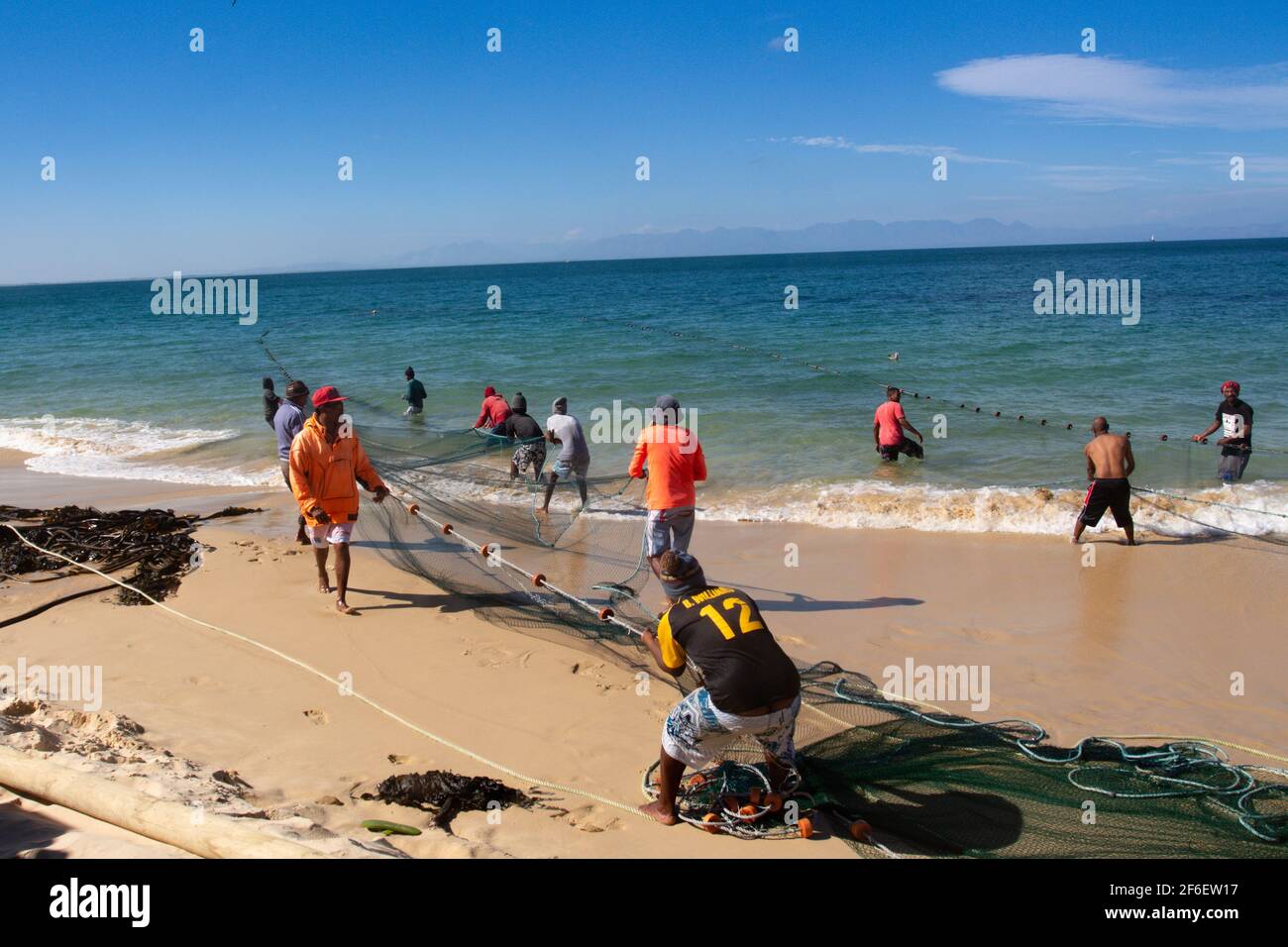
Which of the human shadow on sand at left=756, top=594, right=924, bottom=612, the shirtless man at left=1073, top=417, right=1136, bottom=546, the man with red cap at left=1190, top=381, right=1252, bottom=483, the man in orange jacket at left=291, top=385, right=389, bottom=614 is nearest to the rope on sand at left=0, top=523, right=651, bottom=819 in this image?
the man in orange jacket at left=291, top=385, right=389, bottom=614

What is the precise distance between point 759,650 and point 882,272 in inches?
3143

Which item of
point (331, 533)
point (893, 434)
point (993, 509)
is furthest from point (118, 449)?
point (993, 509)

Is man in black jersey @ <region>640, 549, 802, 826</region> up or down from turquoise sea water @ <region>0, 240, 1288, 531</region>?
down

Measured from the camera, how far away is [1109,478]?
920 cm

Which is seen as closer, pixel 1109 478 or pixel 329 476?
pixel 329 476

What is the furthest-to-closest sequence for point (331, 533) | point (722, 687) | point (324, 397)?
point (331, 533) → point (324, 397) → point (722, 687)

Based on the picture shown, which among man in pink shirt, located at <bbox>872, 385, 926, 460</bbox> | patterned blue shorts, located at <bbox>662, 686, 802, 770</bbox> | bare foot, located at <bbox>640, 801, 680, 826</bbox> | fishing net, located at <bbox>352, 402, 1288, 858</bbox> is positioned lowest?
bare foot, located at <bbox>640, 801, 680, 826</bbox>

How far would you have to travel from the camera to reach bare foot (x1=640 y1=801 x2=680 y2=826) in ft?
13.6

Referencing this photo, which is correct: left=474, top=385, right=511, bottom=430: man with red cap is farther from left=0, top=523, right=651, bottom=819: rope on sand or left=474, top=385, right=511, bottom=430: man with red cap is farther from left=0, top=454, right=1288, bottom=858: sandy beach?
left=0, top=523, right=651, bottom=819: rope on sand

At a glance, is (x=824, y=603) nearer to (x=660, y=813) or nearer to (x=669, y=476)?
(x=669, y=476)

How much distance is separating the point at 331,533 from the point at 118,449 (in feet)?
39.2

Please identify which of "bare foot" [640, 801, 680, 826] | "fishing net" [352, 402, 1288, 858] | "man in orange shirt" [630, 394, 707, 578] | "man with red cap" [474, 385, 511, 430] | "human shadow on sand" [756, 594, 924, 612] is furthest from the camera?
"man with red cap" [474, 385, 511, 430]

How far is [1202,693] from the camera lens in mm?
6168

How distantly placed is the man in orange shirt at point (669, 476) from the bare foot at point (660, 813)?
8.59ft
